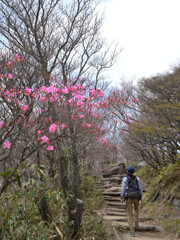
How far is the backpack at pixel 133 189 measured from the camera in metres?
5.42

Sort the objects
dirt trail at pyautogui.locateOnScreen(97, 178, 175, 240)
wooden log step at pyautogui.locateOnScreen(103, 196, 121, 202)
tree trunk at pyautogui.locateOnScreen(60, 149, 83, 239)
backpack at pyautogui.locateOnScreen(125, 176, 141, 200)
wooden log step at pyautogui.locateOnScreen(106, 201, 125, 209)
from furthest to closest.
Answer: wooden log step at pyautogui.locateOnScreen(103, 196, 121, 202), wooden log step at pyautogui.locateOnScreen(106, 201, 125, 209), dirt trail at pyautogui.locateOnScreen(97, 178, 175, 240), backpack at pyautogui.locateOnScreen(125, 176, 141, 200), tree trunk at pyautogui.locateOnScreen(60, 149, 83, 239)

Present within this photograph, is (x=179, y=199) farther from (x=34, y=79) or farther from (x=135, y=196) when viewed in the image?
(x=34, y=79)

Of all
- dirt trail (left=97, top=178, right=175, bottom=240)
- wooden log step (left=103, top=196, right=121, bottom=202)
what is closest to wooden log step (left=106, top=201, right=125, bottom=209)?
dirt trail (left=97, top=178, right=175, bottom=240)

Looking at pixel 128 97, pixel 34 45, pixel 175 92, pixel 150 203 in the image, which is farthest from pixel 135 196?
pixel 128 97

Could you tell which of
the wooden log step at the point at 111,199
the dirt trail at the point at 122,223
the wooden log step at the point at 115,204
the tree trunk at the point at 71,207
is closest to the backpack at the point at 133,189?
the dirt trail at the point at 122,223

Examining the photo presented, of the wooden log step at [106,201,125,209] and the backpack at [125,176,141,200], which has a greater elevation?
the backpack at [125,176,141,200]

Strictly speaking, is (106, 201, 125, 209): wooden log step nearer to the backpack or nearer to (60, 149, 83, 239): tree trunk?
the backpack

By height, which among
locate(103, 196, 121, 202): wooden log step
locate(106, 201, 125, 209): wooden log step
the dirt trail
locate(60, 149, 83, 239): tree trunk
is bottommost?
the dirt trail

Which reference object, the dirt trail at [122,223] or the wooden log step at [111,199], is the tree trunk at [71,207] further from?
the wooden log step at [111,199]

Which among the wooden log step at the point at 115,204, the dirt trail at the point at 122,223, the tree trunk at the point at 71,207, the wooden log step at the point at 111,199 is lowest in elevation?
the dirt trail at the point at 122,223

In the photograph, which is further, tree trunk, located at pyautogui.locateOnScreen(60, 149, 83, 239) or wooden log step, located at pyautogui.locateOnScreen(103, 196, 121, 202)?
wooden log step, located at pyautogui.locateOnScreen(103, 196, 121, 202)

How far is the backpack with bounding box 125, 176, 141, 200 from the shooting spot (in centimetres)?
542

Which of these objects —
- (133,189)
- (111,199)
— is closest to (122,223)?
(133,189)

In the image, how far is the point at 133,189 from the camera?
5461 mm
